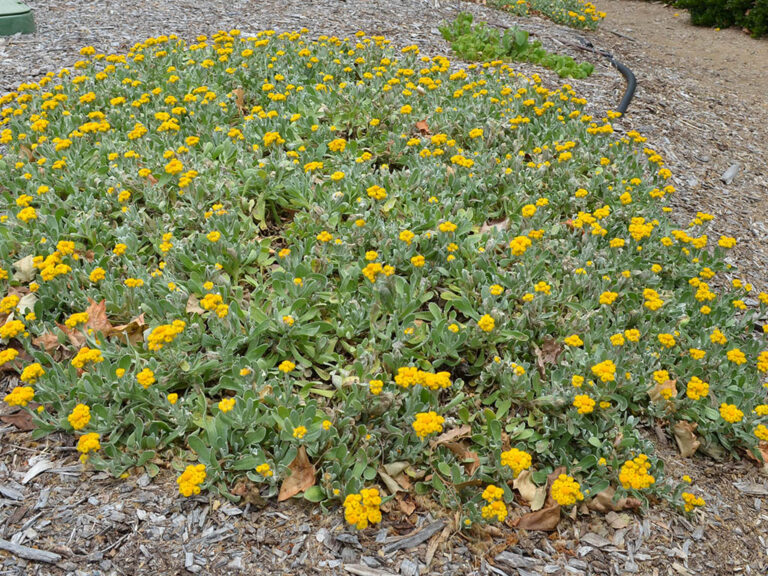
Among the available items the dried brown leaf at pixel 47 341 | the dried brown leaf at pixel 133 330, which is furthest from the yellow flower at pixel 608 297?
the dried brown leaf at pixel 47 341

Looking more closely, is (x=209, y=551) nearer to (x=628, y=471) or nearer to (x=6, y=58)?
(x=628, y=471)

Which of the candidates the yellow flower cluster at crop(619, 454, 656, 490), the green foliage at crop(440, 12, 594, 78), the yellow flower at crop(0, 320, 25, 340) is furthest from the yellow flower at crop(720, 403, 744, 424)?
the green foliage at crop(440, 12, 594, 78)

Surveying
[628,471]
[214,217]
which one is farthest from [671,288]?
[214,217]

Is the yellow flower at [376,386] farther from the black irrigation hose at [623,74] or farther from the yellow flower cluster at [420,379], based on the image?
the black irrigation hose at [623,74]

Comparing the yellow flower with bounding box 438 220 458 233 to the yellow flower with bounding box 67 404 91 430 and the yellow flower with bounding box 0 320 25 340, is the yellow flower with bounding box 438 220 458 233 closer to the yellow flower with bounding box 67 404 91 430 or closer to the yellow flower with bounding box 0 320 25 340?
the yellow flower with bounding box 67 404 91 430

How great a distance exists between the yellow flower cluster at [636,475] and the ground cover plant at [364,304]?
0.02 m

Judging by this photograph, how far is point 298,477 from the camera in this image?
2.76 meters

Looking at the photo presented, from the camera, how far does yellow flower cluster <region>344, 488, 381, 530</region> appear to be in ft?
8.04

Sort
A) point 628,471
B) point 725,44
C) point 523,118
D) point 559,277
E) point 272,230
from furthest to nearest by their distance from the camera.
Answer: point 725,44
point 523,118
point 272,230
point 559,277
point 628,471

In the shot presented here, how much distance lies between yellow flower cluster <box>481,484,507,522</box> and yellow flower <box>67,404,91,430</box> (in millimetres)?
1801

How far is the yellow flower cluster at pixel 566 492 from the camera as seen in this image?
2.56m

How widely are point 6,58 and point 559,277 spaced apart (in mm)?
6230

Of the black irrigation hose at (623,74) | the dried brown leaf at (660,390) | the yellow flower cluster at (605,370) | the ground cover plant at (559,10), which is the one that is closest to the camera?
the yellow flower cluster at (605,370)

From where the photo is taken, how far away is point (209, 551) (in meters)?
2.51
